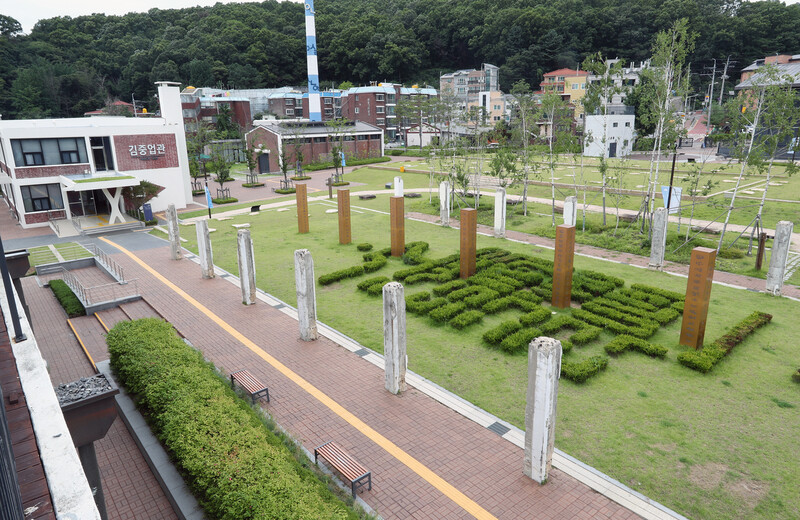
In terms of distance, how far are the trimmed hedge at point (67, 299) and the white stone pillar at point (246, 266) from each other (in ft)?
16.7

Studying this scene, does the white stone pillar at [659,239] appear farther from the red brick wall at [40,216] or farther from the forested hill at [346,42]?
the forested hill at [346,42]

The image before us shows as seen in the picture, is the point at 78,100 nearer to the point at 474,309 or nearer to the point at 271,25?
the point at 271,25

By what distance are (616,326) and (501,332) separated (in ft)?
10.1

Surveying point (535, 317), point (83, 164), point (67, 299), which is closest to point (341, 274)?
point (535, 317)

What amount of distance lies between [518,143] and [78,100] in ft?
254

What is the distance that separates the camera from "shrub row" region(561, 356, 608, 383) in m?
10.8

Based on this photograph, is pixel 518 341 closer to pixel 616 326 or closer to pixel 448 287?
pixel 616 326

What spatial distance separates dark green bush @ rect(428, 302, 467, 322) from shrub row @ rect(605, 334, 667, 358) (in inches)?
159

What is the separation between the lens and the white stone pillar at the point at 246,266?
15.0 metres

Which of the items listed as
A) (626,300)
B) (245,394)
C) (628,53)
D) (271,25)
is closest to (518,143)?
(626,300)

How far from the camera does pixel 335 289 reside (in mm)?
16766

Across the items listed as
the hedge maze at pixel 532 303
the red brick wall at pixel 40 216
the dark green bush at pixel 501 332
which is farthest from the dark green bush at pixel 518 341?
the red brick wall at pixel 40 216

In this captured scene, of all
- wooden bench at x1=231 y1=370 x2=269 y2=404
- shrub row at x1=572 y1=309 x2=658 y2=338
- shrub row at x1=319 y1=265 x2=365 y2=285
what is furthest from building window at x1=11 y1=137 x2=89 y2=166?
shrub row at x1=572 y1=309 x2=658 y2=338

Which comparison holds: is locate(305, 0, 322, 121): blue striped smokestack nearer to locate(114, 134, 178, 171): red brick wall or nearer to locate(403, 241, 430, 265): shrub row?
locate(114, 134, 178, 171): red brick wall
